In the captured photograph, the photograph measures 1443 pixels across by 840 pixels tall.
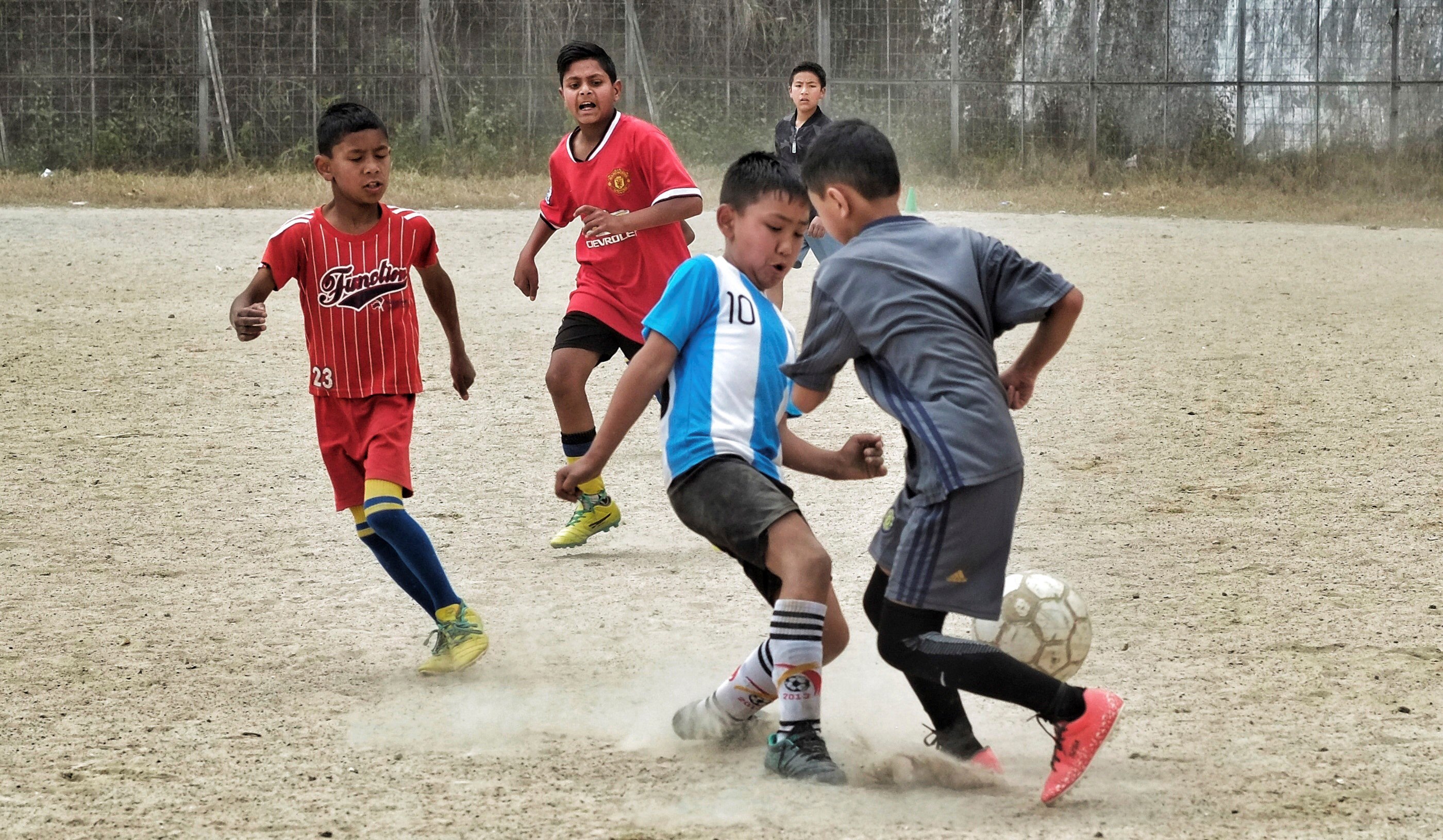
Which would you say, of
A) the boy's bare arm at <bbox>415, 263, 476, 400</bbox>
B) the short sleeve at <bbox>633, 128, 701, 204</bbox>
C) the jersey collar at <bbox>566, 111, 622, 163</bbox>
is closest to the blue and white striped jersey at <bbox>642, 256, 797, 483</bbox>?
the boy's bare arm at <bbox>415, 263, 476, 400</bbox>

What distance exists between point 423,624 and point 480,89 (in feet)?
53.1

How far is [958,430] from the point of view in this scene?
279 centimetres

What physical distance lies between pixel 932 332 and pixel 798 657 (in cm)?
73

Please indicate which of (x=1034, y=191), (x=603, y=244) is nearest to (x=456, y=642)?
(x=603, y=244)

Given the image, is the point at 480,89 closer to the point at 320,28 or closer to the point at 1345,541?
the point at 320,28

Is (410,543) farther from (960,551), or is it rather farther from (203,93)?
(203,93)

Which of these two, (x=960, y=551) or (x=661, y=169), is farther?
(x=661, y=169)

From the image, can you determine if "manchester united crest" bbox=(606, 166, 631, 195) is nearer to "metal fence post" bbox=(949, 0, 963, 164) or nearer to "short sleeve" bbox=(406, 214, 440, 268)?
"short sleeve" bbox=(406, 214, 440, 268)

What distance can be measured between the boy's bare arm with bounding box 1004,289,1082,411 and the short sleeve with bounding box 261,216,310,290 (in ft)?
5.13

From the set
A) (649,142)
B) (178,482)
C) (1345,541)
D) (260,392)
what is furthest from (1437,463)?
(260,392)

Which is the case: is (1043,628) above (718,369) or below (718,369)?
below

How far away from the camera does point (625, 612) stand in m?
4.37

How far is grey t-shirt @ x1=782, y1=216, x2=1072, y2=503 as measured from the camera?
2805mm

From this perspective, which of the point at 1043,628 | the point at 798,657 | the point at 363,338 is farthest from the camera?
the point at 363,338
